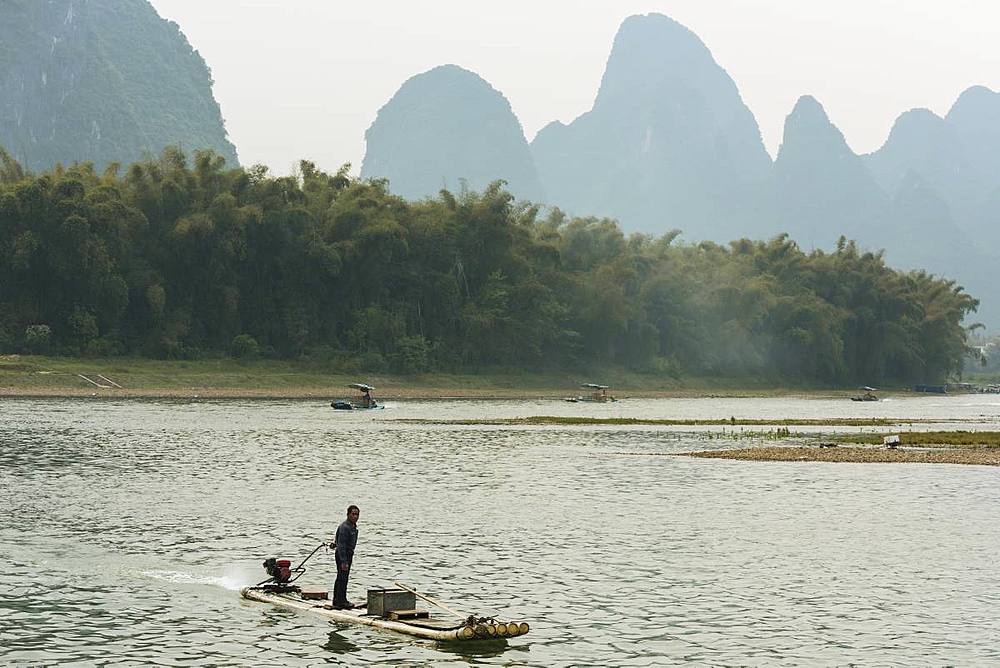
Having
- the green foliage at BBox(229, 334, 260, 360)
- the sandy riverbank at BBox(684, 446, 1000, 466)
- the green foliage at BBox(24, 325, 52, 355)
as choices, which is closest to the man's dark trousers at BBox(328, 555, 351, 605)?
the sandy riverbank at BBox(684, 446, 1000, 466)

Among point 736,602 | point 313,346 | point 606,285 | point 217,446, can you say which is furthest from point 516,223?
point 736,602

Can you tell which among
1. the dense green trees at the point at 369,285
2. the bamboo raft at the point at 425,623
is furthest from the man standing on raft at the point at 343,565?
the dense green trees at the point at 369,285

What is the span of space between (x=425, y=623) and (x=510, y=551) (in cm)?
868

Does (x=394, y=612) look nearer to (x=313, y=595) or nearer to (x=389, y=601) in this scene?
(x=389, y=601)

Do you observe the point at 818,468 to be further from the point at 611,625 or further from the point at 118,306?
the point at 118,306

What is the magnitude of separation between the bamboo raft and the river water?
229 millimetres

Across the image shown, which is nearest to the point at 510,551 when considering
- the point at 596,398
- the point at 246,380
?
the point at 246,380

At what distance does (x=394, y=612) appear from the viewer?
20000 millimetres

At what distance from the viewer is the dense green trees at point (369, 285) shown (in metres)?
92.3

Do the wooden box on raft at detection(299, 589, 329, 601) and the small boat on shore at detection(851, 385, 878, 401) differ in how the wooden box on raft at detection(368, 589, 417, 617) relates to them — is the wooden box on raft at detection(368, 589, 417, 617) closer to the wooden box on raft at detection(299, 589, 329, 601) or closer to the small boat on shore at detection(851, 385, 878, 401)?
the wooden box on raft at detection(299, 589, 329, 601)

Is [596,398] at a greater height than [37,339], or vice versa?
[37,339]

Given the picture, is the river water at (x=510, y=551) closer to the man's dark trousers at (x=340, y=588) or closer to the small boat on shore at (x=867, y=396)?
the man's dark trousers at (x=340, y=588)

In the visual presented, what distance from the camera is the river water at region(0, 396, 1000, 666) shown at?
19.5 meters

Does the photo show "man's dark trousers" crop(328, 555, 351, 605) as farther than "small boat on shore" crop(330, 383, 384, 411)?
No
